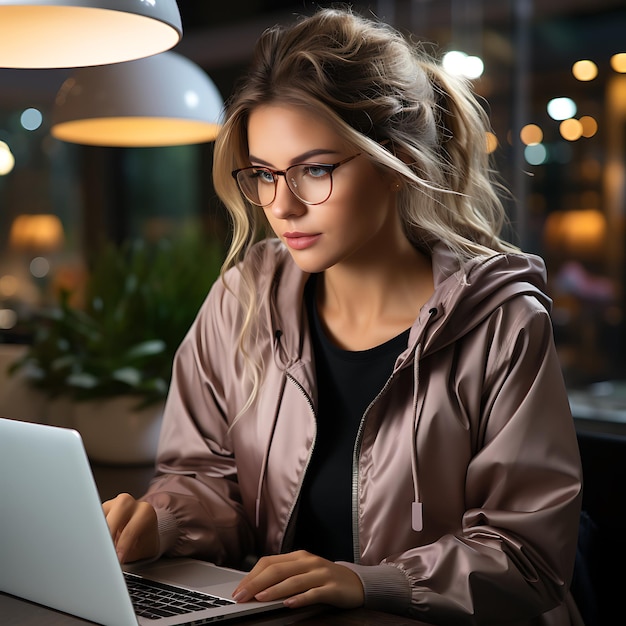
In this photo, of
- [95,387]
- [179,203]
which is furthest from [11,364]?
[179,203]

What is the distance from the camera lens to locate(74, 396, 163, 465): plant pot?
85.9 inches

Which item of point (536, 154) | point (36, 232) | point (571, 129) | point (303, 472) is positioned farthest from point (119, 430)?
point (36, 232)

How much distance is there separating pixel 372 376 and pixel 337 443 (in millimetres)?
120

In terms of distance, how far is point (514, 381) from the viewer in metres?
1.29

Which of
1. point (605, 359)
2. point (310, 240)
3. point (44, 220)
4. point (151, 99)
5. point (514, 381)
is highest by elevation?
point (151, 99)

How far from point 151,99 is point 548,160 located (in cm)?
346

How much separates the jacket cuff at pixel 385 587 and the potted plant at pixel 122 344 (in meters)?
1.16

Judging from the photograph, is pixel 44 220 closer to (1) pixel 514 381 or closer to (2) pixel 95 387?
(2) pixel 95 387

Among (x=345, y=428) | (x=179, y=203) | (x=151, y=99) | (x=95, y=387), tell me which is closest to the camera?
(x=345, y=428)

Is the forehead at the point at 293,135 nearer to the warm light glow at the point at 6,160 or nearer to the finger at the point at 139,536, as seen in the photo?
the finger at the point at 139,536

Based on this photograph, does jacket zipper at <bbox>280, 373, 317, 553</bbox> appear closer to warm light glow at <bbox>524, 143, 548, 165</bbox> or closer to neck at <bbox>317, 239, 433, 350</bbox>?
neck at <bbox>317, 239, 433, 350</bbox>

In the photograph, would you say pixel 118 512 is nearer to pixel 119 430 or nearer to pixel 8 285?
pixel 119 430

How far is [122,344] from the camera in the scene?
2.33m

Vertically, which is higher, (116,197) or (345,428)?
(345,428)
